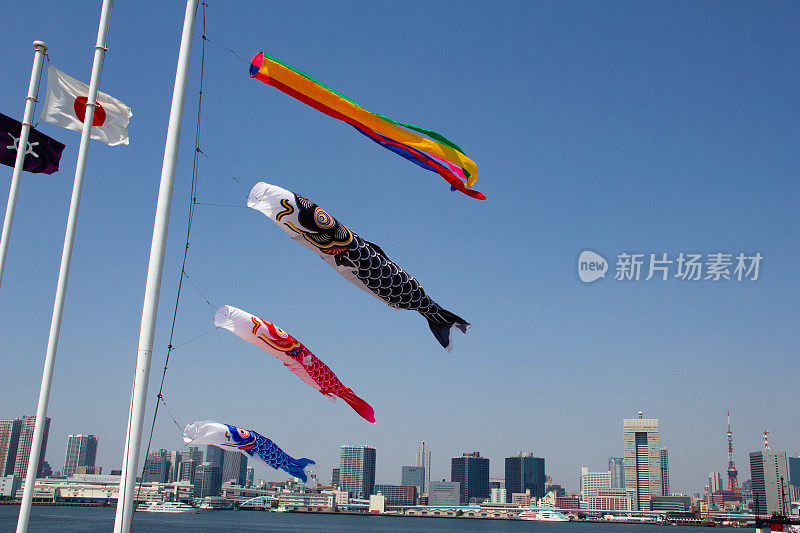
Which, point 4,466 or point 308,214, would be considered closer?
point 308,214

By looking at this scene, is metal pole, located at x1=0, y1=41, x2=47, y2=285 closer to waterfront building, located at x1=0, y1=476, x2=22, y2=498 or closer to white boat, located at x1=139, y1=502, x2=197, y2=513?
white boat, located at x1=139, y1=502, x2=197, y2=513

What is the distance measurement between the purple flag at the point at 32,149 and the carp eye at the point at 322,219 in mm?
5816

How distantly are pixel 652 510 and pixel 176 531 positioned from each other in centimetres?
15410

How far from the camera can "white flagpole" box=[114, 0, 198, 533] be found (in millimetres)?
8680

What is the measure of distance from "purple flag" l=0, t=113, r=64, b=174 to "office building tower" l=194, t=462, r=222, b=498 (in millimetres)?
175339

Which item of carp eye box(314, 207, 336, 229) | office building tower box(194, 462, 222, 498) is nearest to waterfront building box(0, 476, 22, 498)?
office building tower box(194, 462, 222, 498)

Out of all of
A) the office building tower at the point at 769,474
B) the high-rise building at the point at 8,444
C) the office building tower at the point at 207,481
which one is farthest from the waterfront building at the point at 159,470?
the office building tower at the point at 769,474

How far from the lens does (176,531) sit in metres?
78.9

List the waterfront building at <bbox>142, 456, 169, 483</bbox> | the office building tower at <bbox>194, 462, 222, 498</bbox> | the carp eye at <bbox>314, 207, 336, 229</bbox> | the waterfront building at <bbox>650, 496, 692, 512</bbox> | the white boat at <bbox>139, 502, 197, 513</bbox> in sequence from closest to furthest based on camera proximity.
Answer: the carp eye at <bbox>314, 207, 336, 229</bbox> → the white boat at <bbox>139, 502, 197, 513</bbox> → the office building tower at <bbox>194, 462, 222, 498</bbox> → the waterfront building at <bbox>142, 456, 169, 483</bbox> → the waterfront building at <bbox>650, 496, 692, 512</bbox>

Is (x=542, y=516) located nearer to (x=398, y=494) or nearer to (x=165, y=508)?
(x=398, y=494)

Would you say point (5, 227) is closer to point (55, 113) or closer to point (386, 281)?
point (55, 113)

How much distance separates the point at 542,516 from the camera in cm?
16175

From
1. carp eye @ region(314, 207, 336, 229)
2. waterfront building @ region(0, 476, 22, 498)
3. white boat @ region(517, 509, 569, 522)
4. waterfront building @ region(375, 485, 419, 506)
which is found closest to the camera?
carp eye @ region(314, 207, 336, 229)

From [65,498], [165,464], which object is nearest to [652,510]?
[165,464]
